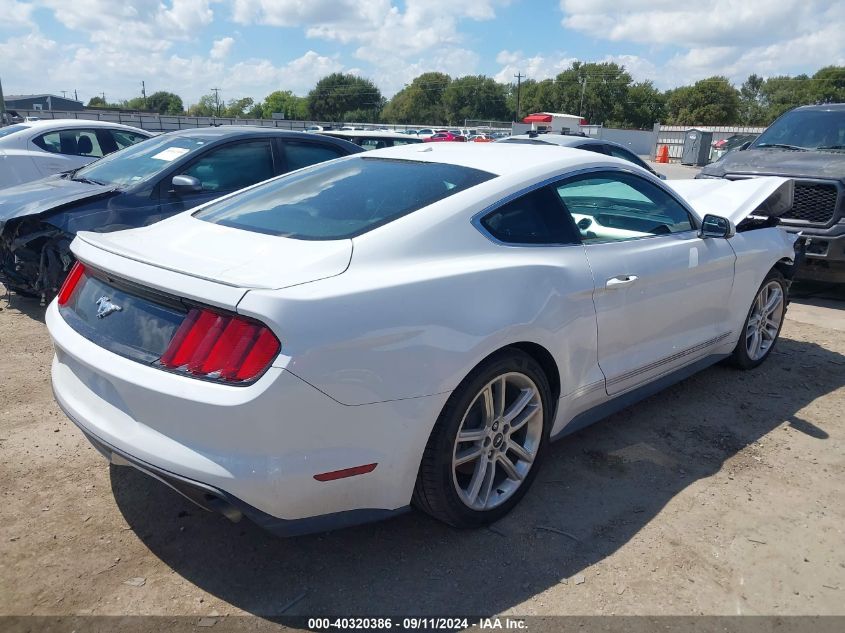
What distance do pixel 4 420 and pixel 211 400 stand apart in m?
2.39

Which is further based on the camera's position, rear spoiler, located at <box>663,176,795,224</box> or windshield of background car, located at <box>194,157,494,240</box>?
rear spoiler, located at <box>663,176,795,224</box>

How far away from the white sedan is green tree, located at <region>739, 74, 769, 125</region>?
9439cm

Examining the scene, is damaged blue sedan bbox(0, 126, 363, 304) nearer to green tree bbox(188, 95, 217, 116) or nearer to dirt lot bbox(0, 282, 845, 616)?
dirt lot bbox(0, 282, 845, 616)

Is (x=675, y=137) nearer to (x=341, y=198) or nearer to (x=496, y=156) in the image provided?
(x=496, y=156)

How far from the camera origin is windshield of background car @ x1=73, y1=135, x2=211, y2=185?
5.93 meters

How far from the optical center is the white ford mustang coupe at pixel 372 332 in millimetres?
2148

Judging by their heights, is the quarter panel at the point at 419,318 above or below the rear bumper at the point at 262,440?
above

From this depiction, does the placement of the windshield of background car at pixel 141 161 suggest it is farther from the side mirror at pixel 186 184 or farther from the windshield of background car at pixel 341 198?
the windshield of background car at pixel 341 198

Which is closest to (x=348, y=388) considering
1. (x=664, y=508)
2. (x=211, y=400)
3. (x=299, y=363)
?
(x=299, y=363)

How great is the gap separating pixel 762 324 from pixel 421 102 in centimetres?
12318

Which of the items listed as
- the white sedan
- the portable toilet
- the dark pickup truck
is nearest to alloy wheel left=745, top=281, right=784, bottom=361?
the dark pickup truck

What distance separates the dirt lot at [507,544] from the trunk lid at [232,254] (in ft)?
3.81

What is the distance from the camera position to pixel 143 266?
8.03ft

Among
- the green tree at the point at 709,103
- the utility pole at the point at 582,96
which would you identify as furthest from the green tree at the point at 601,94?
the green tree at the point at 709,103
